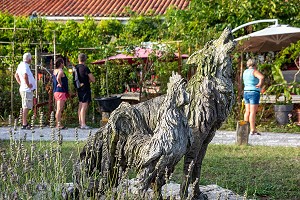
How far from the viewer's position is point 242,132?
13.0 metres

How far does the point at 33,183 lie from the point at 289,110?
13.3 m

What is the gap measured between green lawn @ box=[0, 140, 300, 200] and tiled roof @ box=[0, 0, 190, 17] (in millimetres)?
19928

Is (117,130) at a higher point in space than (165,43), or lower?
lower

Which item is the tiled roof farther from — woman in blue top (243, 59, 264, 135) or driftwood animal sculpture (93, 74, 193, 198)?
driftwood animal sculpture (93, 74, 193, 198)

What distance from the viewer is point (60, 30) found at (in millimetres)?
25578

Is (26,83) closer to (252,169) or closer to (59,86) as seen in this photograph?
(59,86)

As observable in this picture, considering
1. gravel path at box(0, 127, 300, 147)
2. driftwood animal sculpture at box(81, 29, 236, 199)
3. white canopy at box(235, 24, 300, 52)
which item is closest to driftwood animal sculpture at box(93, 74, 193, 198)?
driftwood animal sculpture at box(81, 29, 236, 199)

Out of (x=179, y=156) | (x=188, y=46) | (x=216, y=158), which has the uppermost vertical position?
(x=188, y=46)

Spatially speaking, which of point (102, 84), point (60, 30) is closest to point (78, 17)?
point (60, 30)

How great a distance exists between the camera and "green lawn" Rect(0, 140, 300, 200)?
343 inches

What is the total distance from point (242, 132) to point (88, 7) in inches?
869

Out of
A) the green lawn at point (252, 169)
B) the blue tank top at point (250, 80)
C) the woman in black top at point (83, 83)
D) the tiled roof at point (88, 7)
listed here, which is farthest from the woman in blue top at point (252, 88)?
the tiled roof at point (88, 7)

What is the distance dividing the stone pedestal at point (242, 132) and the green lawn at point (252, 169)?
30 cm

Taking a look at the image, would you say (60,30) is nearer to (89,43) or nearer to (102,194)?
(89,43)
